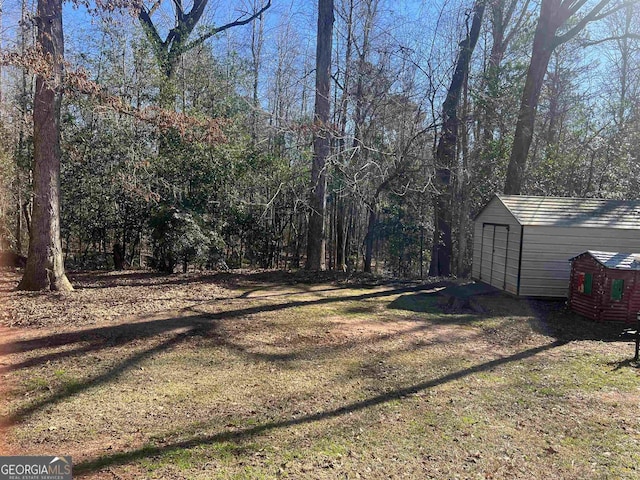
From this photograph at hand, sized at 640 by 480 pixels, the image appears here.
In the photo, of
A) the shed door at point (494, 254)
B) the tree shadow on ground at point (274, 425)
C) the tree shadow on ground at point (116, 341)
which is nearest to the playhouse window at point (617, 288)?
the shed door at point (494, 254)

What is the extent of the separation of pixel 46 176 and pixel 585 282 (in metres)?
9.79

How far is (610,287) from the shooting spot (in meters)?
7.43

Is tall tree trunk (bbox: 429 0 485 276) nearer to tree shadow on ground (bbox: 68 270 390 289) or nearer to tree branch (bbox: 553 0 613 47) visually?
tree branch (bbox: 553 0 613 47)

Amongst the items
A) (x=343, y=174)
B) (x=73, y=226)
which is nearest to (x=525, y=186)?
(x=343, y=174)

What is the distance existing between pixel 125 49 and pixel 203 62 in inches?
87.4

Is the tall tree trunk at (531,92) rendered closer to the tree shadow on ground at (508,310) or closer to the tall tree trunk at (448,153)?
the tall tree trunk at (448,153)

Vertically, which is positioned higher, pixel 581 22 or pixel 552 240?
pixel 581 22

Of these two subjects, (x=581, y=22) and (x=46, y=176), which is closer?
(x=46, y=176)

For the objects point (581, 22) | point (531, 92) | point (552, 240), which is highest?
point (581, 22)

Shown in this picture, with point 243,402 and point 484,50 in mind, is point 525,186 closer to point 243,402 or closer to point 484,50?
point 484,50

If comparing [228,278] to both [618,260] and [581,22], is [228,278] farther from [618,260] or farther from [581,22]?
[581,22]

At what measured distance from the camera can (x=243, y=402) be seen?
3.94 metres

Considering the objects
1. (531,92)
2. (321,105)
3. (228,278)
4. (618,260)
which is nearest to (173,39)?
(321,105)

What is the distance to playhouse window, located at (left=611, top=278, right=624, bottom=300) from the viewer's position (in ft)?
24.1
